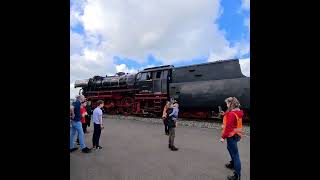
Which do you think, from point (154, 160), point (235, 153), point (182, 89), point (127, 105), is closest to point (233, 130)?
point (235, 153)

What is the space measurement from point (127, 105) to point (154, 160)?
14012 millimetres

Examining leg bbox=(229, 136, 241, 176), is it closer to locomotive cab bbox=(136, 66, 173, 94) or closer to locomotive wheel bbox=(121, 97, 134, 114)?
locomotive cab bbox=(136, 66, 173, 94)

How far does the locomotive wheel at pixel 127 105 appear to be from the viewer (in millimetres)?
20203

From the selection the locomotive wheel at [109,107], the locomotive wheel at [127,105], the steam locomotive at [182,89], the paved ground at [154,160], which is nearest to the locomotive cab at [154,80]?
the steam locomotive at [182,89]

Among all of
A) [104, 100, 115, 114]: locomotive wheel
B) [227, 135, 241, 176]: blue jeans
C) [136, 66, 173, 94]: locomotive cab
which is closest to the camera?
[227, 135, 241, 176]: blue jeans

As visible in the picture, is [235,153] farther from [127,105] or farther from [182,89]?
[127,105]

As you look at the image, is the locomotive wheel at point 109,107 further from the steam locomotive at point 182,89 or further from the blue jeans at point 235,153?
the blue jeans at point 235,153

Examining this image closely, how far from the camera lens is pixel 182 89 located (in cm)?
1664

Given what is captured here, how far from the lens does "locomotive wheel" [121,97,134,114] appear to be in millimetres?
20203

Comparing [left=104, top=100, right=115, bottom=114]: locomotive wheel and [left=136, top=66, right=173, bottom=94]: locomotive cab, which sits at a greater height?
[left=136, top=66, right=173, bottom=94]: locomotive cab

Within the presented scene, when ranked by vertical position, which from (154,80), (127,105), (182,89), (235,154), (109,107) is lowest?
(235,154)

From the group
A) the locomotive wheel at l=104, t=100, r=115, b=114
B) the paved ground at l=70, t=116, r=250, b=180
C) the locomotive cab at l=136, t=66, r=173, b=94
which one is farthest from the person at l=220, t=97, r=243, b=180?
the locomotive wheel at l=104, t=100, r=115, b=114

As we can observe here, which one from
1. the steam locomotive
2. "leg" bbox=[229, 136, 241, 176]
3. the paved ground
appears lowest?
the paved ground
